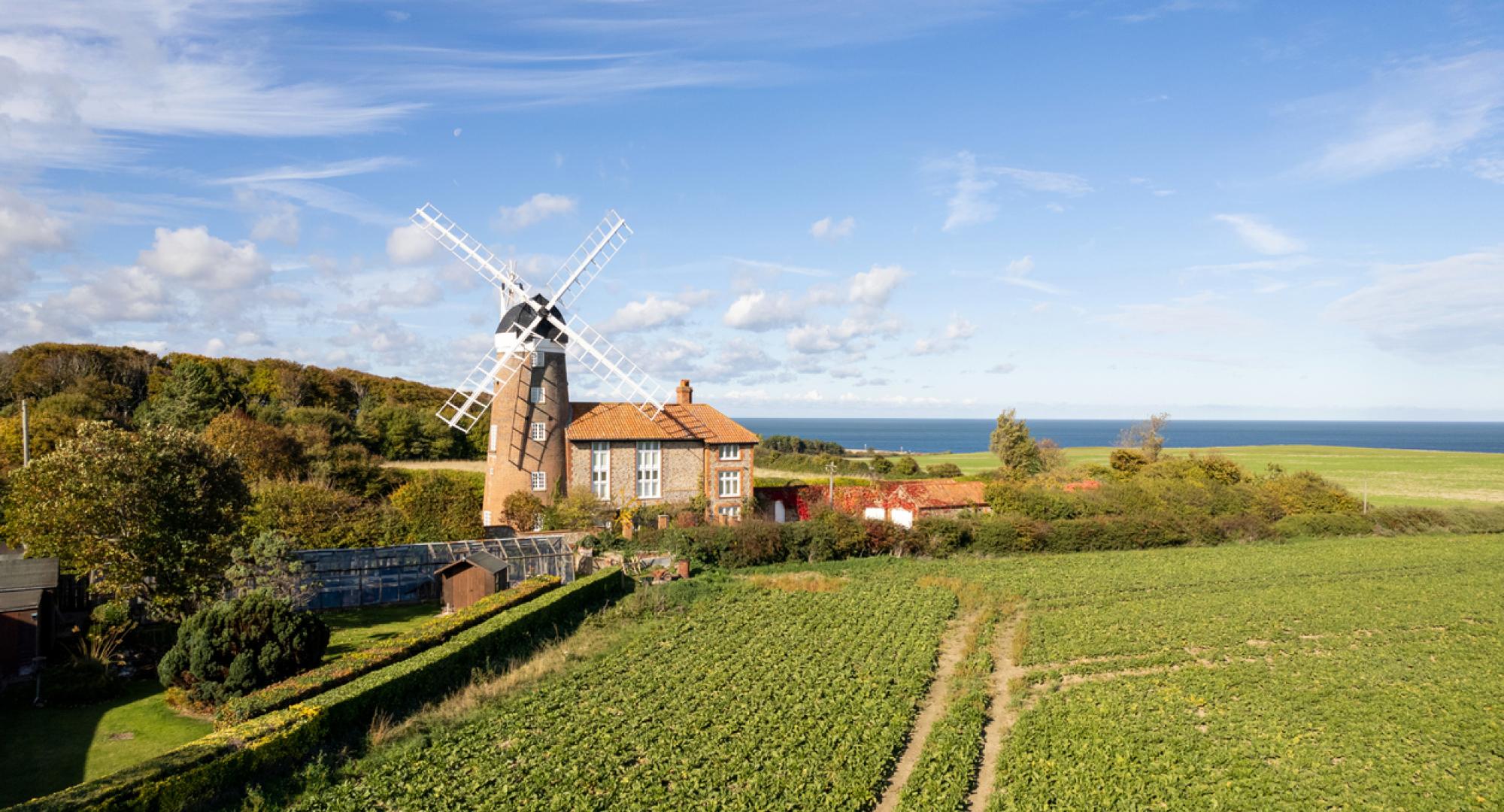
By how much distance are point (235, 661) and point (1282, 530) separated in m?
46.0

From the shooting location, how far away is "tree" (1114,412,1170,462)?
210 ft

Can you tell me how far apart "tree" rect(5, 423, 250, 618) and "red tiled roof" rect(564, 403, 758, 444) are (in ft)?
67.6

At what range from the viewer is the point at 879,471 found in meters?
69.6

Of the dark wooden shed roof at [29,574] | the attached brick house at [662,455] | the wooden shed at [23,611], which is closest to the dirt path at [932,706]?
the wooden shed at [23,611]

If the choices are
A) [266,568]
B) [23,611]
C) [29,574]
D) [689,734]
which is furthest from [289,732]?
[266,568]

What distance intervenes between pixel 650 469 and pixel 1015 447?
37.4m

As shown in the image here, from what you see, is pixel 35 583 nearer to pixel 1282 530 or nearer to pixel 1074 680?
pixel 1074 680

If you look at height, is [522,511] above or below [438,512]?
below

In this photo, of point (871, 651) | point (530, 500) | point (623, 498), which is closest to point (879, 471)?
point (623, 498)

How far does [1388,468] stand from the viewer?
9094 cm

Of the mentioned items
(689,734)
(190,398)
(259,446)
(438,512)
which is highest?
(190,398)

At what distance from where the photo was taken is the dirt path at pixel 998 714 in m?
13.5

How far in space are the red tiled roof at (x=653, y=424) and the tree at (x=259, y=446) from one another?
13.7 metres

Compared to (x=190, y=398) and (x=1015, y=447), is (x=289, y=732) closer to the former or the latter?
(x=190, y=398)
